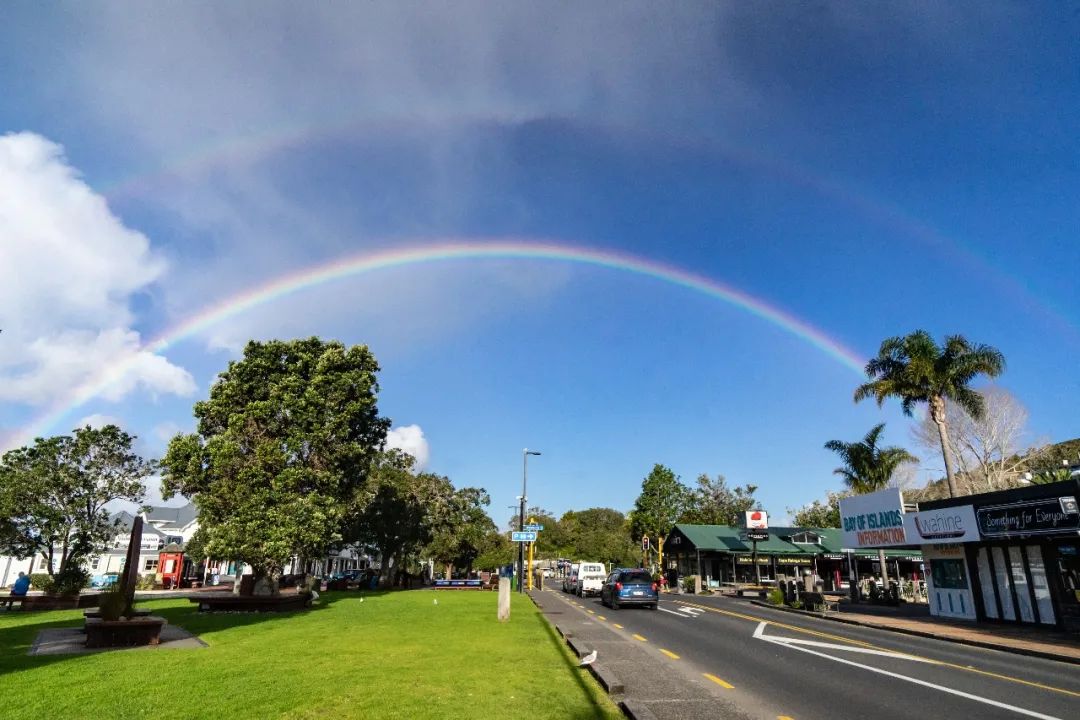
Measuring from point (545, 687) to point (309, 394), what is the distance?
1882 centimetres

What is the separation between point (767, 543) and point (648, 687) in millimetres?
45898

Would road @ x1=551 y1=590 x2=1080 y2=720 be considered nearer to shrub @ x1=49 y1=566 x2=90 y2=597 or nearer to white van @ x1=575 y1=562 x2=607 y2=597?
white van @ x1=575 y1=562 x2=607 y2=597

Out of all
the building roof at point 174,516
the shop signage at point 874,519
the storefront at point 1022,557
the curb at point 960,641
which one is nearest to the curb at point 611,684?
the curb at point 960,641

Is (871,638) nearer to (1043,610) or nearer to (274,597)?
(1043,610)

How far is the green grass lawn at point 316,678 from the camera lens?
296 inches

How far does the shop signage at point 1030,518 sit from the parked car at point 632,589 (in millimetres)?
12474

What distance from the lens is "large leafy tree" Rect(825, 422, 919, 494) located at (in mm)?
45188

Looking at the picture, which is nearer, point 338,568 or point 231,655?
point 231,655

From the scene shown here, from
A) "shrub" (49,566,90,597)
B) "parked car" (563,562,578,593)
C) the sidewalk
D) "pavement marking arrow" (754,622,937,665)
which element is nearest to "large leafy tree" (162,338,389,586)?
"shrub" (49,566,90,597)

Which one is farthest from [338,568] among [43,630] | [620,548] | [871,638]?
[871,638]

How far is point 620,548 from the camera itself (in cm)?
8150

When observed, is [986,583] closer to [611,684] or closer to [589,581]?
[611,684]

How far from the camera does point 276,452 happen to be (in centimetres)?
2384

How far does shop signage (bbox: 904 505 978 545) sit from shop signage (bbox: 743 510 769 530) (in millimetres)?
18905
